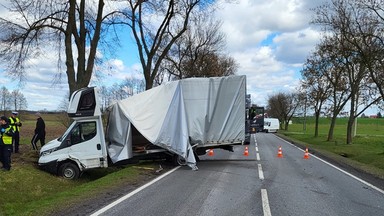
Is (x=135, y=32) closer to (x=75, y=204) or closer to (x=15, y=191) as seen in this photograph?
(x=15, y=191)

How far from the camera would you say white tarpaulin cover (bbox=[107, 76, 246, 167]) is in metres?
14.8

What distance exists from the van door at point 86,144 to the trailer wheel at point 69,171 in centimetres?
26

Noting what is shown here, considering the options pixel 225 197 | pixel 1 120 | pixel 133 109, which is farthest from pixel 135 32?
pixel 225 197

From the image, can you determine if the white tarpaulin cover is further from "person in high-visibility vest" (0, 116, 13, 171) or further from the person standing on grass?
the person standing on grass

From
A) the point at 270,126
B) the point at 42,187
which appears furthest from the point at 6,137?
the point at 270,126

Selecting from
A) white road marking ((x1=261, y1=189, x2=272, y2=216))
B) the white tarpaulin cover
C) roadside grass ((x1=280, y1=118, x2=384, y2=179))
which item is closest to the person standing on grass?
the white tarpaulin cover

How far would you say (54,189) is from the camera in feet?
39.5

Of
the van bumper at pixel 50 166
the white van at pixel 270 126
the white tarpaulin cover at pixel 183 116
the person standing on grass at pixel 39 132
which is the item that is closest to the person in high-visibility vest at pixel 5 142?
the van bumper at pixel 50 166

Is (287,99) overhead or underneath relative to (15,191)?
overhead

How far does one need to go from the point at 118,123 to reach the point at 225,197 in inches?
290

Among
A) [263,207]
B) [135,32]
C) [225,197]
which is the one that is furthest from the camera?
[135,32]

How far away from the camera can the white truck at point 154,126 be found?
44.0 ft

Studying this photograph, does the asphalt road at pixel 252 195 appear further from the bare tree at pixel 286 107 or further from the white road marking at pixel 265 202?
the bare tree at pixel 286 107

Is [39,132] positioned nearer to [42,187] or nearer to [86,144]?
[86,144]
